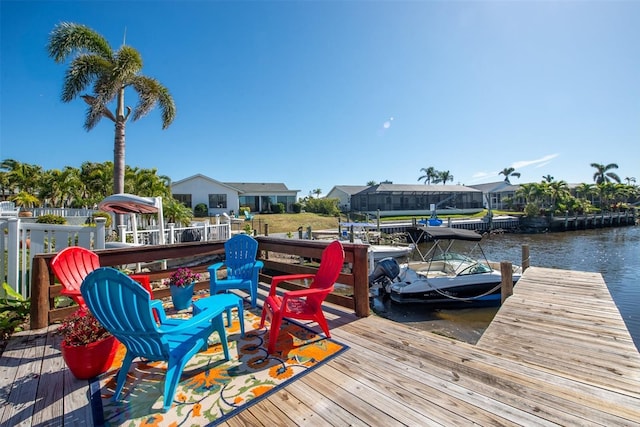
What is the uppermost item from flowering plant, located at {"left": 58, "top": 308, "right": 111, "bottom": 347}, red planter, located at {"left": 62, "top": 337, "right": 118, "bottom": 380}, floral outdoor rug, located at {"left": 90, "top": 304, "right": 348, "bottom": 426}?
flowering plant, located at {"left": 58, "top": 308, "right": 111, "bottom": 347}

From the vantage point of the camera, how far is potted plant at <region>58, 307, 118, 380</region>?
6.40ft

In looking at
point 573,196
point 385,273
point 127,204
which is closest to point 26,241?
point 127,204

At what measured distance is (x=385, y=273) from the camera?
880 cm

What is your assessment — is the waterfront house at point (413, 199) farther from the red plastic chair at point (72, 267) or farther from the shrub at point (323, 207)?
the red plastic chair at point (72, 267)

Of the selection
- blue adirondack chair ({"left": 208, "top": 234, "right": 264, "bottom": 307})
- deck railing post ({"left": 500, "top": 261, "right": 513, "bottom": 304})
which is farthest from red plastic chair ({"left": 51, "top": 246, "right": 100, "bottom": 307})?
deck railing post ({"left": 500, "top": 261, "right": 513, "bottom": 304})

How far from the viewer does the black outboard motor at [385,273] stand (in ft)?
28.7

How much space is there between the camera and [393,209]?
110 ft

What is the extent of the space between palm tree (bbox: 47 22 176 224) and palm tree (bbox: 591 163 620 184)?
6369 cm

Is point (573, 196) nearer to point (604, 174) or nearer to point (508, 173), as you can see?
point (604, 174)

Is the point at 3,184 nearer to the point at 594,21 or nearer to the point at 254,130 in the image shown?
the point at 254,130

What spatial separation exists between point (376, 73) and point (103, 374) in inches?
403

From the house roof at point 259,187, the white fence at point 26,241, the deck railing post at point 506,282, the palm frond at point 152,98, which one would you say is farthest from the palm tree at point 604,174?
the white fence at point 26,241

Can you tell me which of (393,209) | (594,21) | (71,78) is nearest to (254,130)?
(71,78)

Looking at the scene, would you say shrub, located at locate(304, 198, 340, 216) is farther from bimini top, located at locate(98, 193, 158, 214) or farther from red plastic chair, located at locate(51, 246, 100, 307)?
red plastic chair, located at locate(51, 246, 100, 307)
